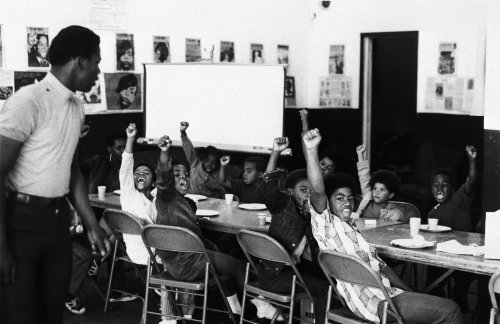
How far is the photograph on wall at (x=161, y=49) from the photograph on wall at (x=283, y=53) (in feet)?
5.42

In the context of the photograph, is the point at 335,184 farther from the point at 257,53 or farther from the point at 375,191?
the point at 257,53

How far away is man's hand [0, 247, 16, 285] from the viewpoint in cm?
301

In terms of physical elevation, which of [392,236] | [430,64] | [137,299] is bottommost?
[137,299]

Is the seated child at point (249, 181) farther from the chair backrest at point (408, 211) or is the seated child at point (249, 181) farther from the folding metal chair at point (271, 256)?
the folding metal chair at point (271, 256)

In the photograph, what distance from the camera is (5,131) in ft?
9.99

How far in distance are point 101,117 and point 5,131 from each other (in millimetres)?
4803

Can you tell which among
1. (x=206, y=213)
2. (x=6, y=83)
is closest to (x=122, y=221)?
(x=206, y=213)

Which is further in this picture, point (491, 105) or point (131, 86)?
point (131, 86)

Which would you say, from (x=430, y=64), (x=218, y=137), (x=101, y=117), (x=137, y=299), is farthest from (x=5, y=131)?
(x=430, y=64)

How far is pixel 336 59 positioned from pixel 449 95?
5.39 feet

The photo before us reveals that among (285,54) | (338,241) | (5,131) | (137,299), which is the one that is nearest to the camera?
(5,131)

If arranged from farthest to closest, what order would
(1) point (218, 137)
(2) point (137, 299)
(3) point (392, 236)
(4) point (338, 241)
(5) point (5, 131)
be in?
(1) point (218, 137), (2) point (137, 299), (3) point (392, 236), (4) point (338, 241), (5) point (5, 131)

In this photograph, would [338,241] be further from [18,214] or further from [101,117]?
[101,117]

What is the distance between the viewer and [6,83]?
7.09 m
